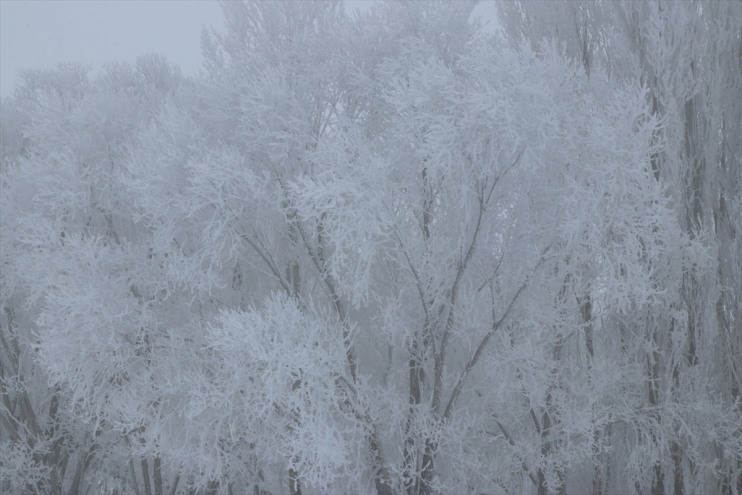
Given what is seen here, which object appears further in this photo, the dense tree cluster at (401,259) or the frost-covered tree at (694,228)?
the frost-covered tree at (694,228)

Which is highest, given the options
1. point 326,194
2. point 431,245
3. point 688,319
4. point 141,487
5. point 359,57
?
point 359,57

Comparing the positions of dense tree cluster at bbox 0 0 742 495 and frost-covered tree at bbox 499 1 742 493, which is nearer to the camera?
dense tree cluster at bbox 0 0 742 495

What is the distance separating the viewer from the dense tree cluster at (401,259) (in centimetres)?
835

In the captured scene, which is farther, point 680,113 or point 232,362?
point 680,113

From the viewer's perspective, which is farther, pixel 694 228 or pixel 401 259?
pixel 694 228

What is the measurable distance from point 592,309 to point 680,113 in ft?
10.4

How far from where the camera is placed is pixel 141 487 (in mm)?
14273

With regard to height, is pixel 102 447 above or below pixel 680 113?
below

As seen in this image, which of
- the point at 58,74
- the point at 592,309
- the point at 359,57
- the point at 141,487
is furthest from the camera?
the point at 58,74

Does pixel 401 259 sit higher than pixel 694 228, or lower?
lower

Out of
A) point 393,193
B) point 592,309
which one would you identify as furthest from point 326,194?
point 592,309

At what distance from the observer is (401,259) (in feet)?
29.2

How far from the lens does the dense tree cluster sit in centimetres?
835

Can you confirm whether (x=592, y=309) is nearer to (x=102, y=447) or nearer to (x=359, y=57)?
(x=359, y=57)
